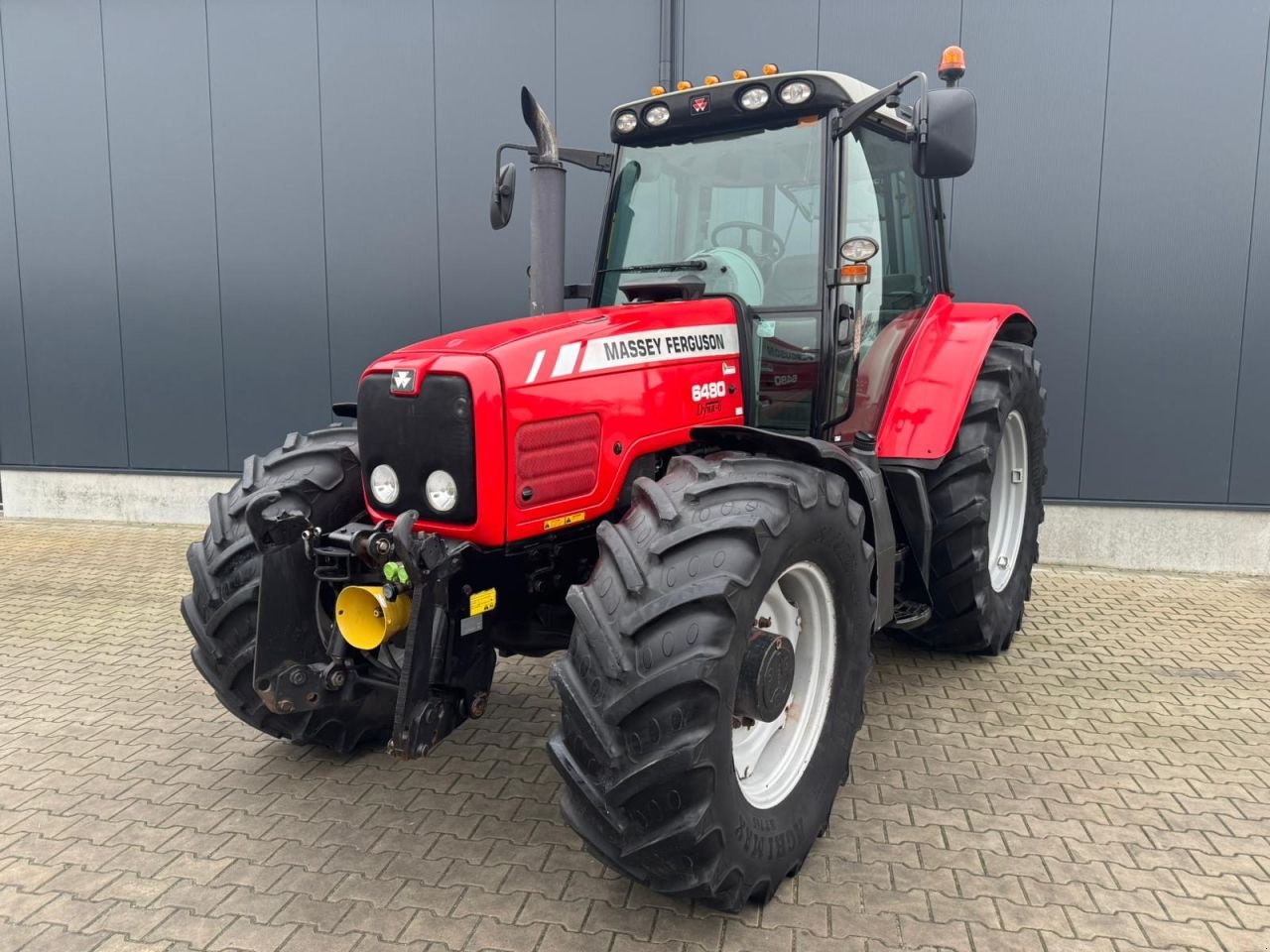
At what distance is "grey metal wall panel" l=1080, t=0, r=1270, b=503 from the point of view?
557 centimetres

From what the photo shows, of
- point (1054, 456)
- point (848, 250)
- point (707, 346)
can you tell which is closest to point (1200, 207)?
point (1054, 456)

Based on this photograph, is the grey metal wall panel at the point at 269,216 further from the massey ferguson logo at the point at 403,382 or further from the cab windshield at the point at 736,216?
the massey ferguson logo at the point at 403,382

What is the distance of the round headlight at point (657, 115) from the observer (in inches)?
133

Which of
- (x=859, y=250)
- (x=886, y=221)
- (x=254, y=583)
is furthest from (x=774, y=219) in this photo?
(x=254, y=583)

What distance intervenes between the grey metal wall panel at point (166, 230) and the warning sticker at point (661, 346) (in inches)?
211

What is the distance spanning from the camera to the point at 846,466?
2838 millimetres

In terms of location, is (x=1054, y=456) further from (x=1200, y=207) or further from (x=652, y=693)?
(x=652, y=693)

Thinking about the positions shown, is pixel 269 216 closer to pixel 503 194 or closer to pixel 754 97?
pixel 503 194

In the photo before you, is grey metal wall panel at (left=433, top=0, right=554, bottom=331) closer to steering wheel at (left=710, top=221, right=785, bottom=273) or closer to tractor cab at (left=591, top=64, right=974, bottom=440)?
tractor cab at (left=591, top=64, right=974, bottom=440)

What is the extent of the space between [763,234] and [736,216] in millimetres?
115

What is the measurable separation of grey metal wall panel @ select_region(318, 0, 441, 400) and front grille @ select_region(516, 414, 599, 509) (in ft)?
14.5

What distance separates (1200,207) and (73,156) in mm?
7968

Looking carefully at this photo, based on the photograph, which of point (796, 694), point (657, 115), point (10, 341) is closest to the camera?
point (796, 694)

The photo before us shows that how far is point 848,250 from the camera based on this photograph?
10.2ft
